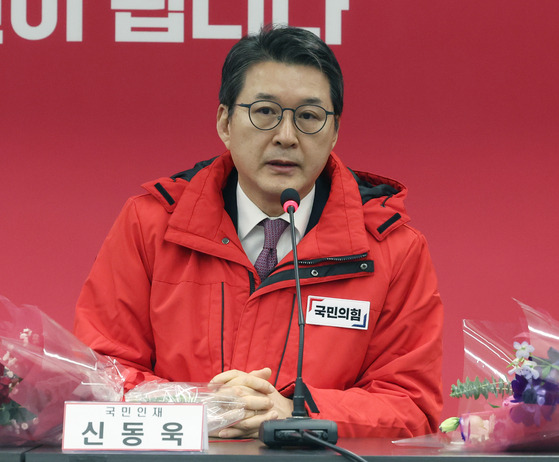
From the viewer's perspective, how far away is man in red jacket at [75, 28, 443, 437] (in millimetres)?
1804

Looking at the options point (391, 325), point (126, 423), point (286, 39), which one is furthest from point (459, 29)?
point (126, 423)

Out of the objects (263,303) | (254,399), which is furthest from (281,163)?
(254,399)

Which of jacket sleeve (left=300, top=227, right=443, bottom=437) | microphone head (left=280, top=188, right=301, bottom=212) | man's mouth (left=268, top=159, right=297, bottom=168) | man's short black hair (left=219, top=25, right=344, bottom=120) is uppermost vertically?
man's short black hair (left=219, top=25, right=344, bottom=120)

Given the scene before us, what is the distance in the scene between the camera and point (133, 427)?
111 centimetres

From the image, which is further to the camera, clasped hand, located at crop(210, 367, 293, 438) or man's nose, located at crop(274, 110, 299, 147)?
man's nose, located at crop(274, 110, 299, 147)

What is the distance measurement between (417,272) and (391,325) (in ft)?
0.42

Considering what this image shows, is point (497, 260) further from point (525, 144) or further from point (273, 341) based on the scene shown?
point (273, 341)

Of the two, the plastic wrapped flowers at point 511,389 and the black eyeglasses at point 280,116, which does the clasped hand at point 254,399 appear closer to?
the plastic wrapped flowers at point 511,389

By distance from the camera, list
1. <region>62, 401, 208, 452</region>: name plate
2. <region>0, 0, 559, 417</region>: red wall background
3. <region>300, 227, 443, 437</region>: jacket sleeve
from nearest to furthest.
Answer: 1. <region>62, 401, 208, 452</region>: name plate
2. <region>300, 227, 443, 437</region>: jacket sleeve
3. <region>0, 0, 559, 417</region>: red wall background

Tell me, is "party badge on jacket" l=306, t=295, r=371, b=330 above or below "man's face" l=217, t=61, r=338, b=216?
below

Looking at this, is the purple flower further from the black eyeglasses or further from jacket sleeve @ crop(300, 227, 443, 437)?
the black eyeglasses

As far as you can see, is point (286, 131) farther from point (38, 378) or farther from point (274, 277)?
point (38, 378)

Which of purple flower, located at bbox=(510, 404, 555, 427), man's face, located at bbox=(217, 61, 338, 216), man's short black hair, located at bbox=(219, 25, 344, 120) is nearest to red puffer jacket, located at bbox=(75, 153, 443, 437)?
man's face, located at bbox=(217, 61, 338, 216)

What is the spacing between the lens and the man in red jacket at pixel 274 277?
180 centimetres
